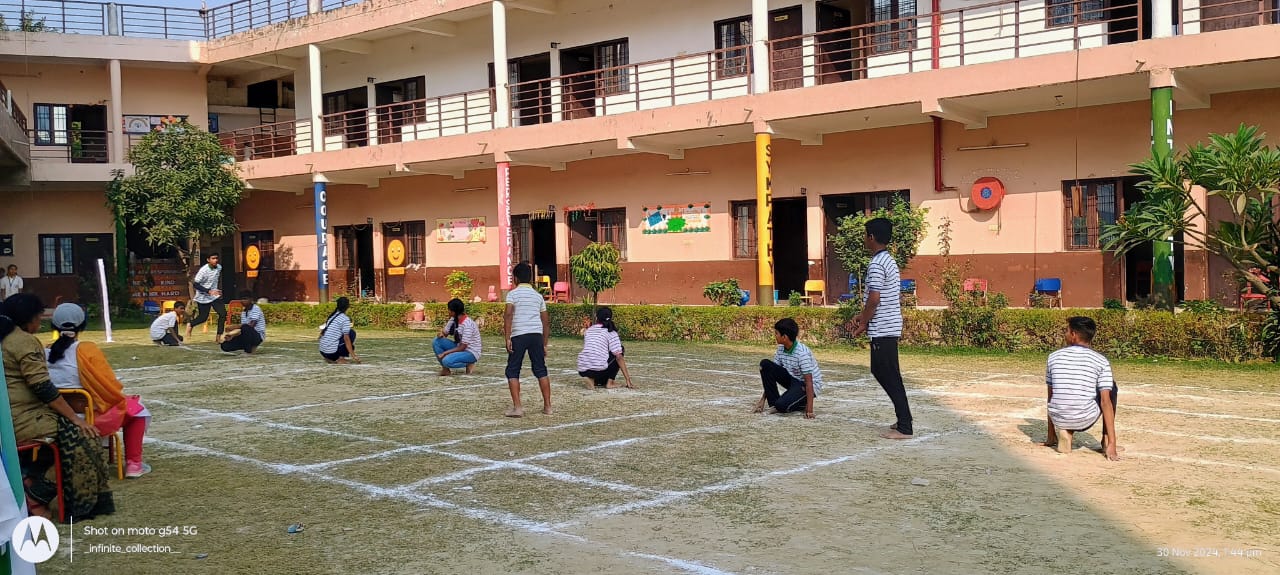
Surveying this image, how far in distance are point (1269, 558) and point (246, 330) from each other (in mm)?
12774

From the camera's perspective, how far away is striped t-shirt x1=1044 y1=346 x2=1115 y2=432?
20.6 ft

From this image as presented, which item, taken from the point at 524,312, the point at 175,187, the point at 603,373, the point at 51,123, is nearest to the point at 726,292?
the point at 603,373

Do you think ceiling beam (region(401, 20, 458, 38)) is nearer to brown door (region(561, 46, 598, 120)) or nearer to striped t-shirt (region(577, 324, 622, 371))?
brown door (region(561, 46, 598, 120))

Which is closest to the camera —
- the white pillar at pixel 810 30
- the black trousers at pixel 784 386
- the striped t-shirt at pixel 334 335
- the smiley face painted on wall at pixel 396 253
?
the black trousers at pixel 784 386

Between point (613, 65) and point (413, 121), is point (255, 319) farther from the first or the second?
point (413, 121)

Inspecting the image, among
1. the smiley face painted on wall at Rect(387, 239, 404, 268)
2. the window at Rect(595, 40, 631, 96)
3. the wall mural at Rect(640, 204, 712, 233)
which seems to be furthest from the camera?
the smiley face painted on wall at Rect(387, 239, 404, 268)

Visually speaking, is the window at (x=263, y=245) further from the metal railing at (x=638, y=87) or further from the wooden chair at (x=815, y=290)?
the wooden chair at (x=815, y=290)

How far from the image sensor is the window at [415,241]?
23.9 meters

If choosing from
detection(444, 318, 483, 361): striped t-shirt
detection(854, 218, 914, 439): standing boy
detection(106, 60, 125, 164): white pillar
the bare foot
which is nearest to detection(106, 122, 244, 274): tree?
detection(106, 60, 125, 164): white pillar

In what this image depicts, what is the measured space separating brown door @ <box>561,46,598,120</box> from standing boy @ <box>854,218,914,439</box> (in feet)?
44.5

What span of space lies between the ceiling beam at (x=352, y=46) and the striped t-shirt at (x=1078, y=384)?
1983 cm

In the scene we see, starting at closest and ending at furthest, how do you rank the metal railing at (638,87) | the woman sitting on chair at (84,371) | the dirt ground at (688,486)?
the dirt ground at (688,486) → the woman sitting on chair at (84,371) → the metal railing at (638,87)

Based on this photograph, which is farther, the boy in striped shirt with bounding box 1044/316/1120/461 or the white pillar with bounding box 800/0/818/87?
the white pillar with bounding box 800/0/818/87

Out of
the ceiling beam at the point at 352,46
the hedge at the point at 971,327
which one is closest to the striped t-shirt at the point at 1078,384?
the hedge at the point at 971,327
